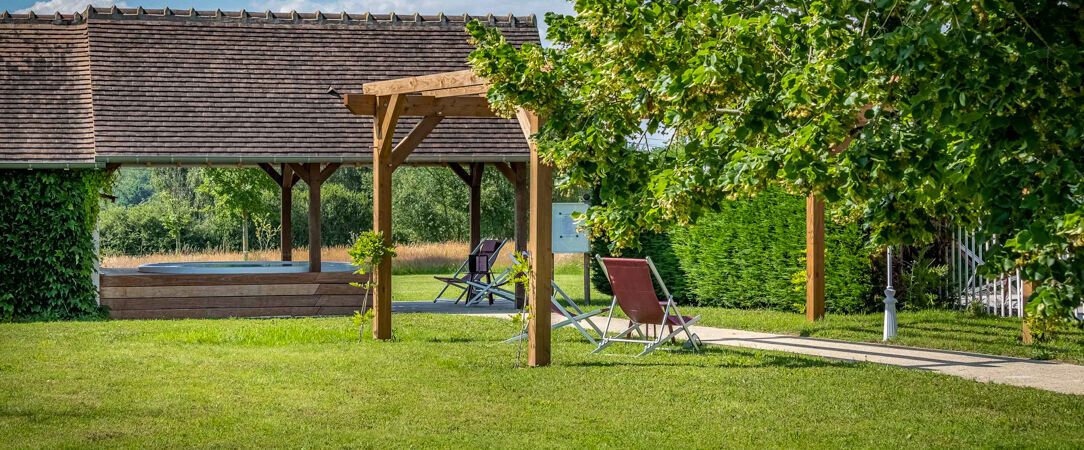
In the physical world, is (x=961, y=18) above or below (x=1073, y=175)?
above

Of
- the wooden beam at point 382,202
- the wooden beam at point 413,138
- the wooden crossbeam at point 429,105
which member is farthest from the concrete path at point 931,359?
the wooden beam at point 413,138

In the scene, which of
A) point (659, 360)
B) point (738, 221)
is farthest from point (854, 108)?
point (738, 221)

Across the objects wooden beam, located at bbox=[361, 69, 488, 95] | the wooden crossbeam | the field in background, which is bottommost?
the field in background

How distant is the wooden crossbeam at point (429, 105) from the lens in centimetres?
1113

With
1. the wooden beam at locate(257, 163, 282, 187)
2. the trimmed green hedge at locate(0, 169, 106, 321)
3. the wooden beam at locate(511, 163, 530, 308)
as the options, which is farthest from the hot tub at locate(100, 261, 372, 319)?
the wooden beam at locate(511, 163, 530, 308)

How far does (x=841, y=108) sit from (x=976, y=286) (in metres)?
10.8

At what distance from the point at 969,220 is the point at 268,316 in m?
11.4

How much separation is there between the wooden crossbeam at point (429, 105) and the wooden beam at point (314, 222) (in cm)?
483

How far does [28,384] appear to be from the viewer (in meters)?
8.22

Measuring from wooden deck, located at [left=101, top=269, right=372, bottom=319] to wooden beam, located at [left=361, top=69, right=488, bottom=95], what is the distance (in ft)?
16.8

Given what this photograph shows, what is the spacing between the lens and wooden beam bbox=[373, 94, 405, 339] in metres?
11.3

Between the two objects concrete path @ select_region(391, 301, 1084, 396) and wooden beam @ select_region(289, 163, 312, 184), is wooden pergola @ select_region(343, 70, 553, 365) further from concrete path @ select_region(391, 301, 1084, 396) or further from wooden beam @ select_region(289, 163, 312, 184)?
wooden beam @ select_region(289, 163, 312, 184)

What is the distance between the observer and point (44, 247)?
14695 mm

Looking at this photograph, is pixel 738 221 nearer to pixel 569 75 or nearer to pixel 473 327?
pixel 473 327
